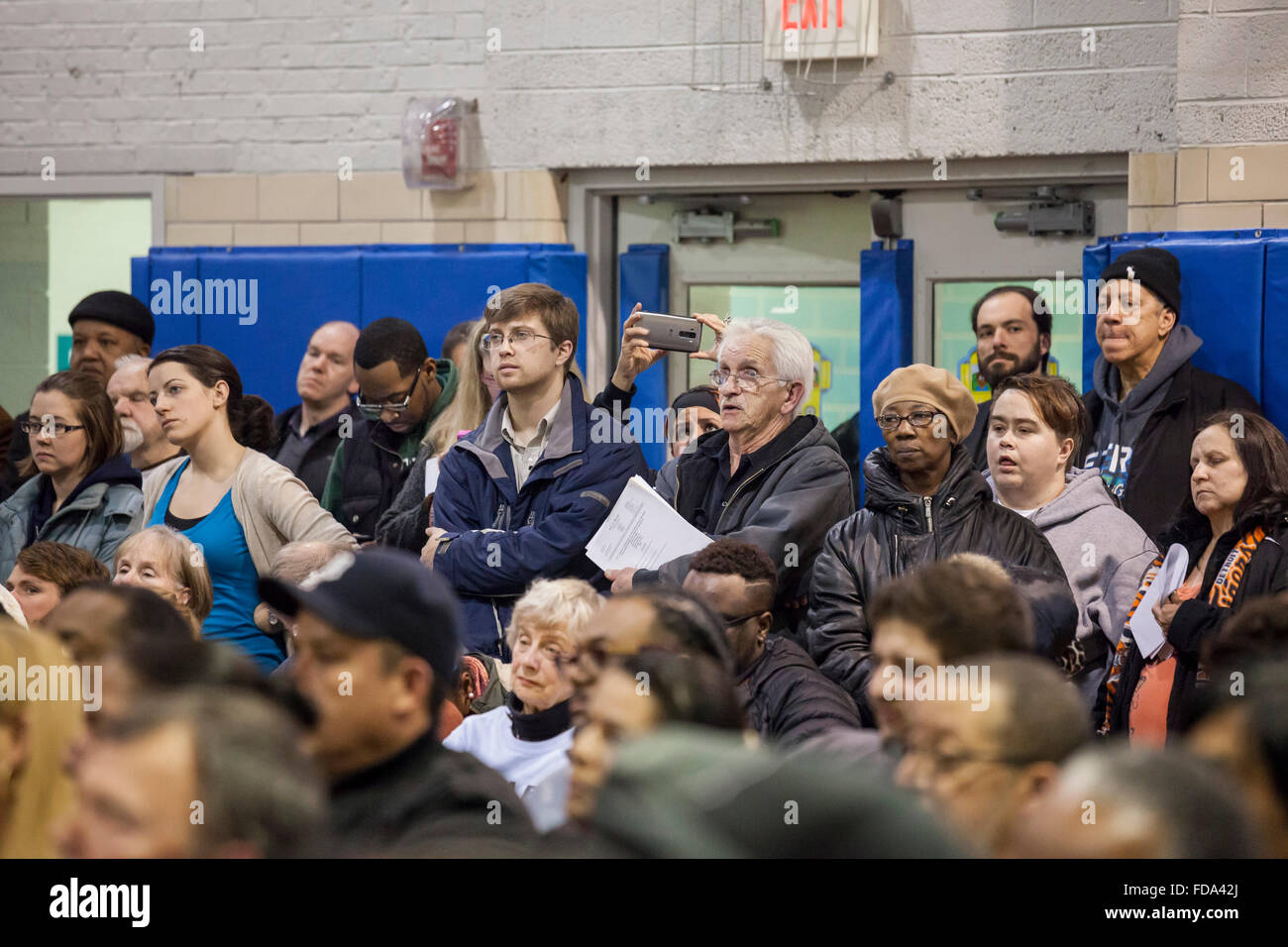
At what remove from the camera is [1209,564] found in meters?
3.87

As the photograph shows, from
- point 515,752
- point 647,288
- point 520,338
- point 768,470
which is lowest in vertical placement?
point 515,752

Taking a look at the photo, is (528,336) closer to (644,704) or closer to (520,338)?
(520,338)

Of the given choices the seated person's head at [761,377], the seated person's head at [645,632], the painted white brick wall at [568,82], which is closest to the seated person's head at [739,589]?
the seated person's head at [761,377]

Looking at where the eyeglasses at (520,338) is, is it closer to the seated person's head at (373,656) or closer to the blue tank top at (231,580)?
the blue tank top at (231,580)

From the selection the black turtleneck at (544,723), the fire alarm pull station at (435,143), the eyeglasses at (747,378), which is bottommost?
the black turtleneck at (544,723)

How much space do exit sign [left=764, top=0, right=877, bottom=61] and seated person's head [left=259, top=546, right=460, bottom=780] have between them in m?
4.35

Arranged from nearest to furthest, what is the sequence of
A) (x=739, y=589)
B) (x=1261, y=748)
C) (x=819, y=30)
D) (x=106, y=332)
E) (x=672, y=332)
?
(x=1261, y=748) < (x=739, y=589) < (x=672, y=332) < (x=106, y=332) < (x=819, y=30)

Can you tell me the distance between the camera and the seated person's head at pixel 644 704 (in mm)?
2094

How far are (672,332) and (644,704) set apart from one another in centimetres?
263

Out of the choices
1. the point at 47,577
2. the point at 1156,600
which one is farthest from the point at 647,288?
the point at 1156,600

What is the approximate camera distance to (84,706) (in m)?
2.54

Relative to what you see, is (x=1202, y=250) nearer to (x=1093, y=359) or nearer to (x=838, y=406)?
(x=1093, y=359)

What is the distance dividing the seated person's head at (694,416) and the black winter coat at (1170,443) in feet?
Result: 3.70
